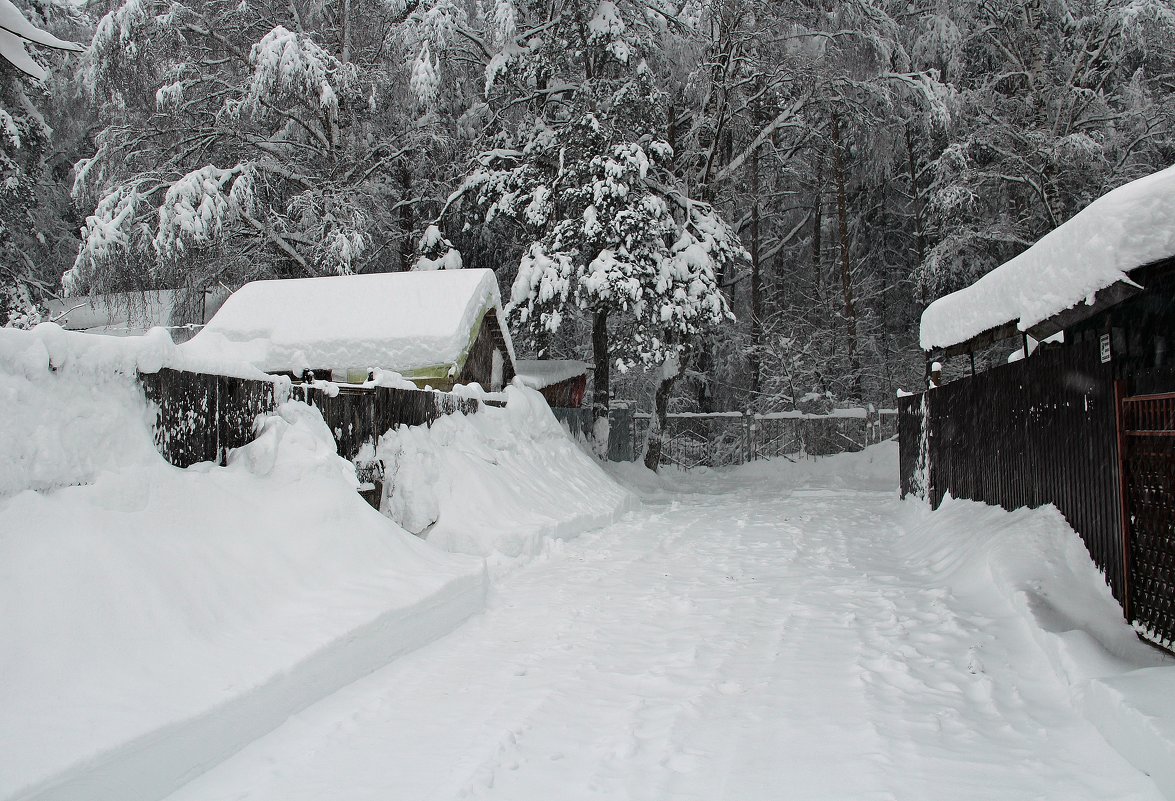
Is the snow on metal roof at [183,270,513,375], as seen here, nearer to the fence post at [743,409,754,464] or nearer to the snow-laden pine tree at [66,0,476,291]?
the snow-laden pine tree at [66,0,476,291]

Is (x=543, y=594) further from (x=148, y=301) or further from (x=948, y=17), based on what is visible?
(x=948, y=17)

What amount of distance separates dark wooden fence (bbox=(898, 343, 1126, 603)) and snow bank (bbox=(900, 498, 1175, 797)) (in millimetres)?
175

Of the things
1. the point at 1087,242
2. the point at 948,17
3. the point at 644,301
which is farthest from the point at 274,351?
the point at 948,17

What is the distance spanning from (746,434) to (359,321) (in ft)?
43.4

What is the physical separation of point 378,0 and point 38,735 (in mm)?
23956

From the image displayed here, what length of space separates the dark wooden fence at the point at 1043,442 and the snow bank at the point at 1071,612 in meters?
0.17

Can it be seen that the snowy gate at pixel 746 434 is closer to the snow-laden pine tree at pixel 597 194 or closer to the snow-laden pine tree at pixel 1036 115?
the snow-laden pine tree at pixel 597 194

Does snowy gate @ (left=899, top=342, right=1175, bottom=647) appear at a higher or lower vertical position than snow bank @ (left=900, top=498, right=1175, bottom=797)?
higher

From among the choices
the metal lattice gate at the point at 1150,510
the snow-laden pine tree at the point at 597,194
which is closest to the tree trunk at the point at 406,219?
the snow-laden pine tree at the point at 597,194

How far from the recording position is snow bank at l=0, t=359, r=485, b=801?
341 centimetres

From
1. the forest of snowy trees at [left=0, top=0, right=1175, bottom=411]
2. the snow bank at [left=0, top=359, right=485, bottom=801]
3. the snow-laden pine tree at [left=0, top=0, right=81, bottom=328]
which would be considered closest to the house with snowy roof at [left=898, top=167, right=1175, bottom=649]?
the snow bank at [left=0, top=359, right=485, bottom=801]

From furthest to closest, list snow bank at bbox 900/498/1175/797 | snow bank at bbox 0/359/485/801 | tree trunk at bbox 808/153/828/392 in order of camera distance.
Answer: tree trunk at bbox 808/153/828/392, snow bank at bbox 900/498/1175/797, snow bank at bbox 0/359/485/801

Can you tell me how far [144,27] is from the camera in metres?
19.9

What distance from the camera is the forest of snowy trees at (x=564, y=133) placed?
61.1 ft
